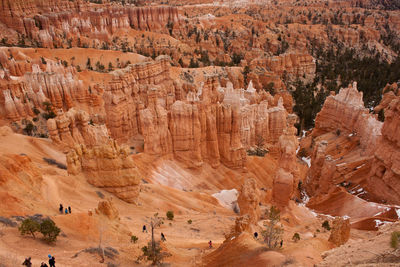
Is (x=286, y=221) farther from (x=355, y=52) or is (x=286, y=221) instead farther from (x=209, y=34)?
(x=355, y=52)

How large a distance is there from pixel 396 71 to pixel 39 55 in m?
81.4

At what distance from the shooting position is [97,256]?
1139 cm

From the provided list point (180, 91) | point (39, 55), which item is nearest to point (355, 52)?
point (180, 91)

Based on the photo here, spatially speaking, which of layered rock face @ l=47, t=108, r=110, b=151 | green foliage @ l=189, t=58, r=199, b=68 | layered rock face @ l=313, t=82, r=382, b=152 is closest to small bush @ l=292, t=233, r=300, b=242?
layered rock face @ l=47, t=108, r=110, b=151

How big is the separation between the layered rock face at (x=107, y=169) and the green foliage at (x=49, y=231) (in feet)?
26.1

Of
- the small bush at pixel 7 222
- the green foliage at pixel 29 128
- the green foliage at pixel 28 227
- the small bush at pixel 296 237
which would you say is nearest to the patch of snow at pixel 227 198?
the small bush at pixel 296 237

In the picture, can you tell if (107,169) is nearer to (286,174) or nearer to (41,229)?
(41,229)

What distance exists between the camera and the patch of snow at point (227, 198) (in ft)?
87.9

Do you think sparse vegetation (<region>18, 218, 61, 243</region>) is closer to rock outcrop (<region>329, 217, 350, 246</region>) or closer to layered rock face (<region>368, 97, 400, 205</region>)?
rock outcrop (<region>329, 217, 350, 246</region>)

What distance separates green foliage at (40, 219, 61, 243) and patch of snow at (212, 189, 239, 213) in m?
17.0

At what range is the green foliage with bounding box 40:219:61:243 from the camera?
37.0ft

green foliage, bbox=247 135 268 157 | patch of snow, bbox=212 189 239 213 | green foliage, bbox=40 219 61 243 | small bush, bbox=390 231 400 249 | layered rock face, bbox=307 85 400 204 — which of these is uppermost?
small bush, bbox=390 231 400 249

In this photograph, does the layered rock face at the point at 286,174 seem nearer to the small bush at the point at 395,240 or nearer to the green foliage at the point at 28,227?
the small bush at the point at 395,240

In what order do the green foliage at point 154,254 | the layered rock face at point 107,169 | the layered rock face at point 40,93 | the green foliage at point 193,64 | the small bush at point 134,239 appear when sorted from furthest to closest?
the green foliage at point 193,64
the layered rock face at point 40,93
the layered rock face at point 107,169
the small bush at point 134,239
the green foliage at point 154,254
